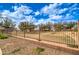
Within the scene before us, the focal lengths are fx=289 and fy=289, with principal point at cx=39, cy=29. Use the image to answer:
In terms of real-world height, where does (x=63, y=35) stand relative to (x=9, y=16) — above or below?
below

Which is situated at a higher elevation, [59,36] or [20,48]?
[59,36]

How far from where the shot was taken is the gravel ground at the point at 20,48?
3117 mm

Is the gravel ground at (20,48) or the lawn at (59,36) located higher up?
the lawn at (59,36)

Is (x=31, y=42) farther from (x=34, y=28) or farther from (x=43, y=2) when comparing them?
(x=43, y=2)

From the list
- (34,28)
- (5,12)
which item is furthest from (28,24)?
(5,12)

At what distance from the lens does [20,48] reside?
3137 mm

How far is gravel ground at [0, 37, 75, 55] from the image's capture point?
312 cm

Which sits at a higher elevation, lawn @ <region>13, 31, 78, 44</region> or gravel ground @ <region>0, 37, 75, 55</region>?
lawn @ <region>13, 31, 78, 44</region>

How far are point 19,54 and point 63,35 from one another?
1.70ft

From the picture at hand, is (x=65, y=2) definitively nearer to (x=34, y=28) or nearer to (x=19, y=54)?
(x=34, y=28)

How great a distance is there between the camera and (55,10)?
10.3 ft

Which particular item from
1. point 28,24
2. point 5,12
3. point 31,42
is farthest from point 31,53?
Answer: point 5,12
